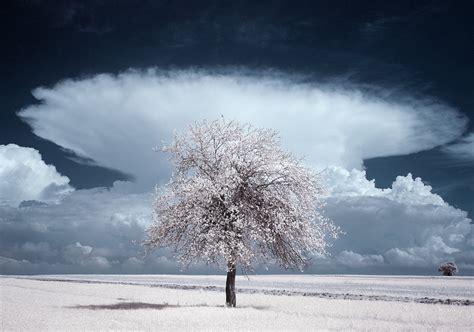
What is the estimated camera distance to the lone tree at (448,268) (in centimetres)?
12781

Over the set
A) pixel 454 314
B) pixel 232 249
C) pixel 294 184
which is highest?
pixel 294 184

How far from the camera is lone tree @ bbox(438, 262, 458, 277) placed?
127812 mm

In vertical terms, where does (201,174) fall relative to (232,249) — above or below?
above

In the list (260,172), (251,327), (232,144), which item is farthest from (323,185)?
(251,327)

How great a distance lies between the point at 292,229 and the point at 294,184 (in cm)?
327

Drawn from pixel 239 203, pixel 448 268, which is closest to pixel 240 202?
pixel 239 203

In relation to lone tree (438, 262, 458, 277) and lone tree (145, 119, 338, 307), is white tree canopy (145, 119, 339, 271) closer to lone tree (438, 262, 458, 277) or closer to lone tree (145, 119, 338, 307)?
lone tree (145, 119, 338, 307)

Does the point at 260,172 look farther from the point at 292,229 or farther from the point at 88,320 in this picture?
the point at 88,320

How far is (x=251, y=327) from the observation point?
78.8ft

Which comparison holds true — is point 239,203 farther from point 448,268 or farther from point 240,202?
point 448,268

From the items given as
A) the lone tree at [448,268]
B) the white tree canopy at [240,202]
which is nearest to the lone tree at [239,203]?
the white tree canopy at [240,202]

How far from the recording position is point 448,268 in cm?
12812

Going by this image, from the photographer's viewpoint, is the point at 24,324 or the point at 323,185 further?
the point at 323,185

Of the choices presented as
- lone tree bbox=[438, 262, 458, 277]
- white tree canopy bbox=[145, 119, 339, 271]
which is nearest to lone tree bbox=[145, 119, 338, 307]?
white tree canopy bbox=[145, 119, 339, 271]
